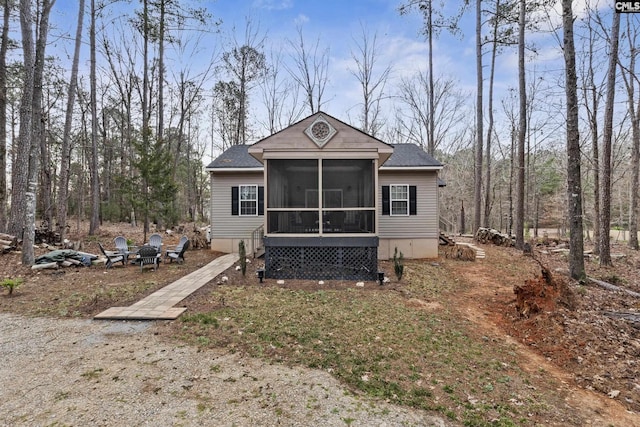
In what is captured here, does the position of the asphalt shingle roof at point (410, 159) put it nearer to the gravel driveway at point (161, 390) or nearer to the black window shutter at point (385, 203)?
the black window shutter at point (385, 203)

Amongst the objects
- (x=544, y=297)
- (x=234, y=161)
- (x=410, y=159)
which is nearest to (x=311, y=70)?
(x=234, y=161)

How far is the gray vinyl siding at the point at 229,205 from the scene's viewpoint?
12.1 meters

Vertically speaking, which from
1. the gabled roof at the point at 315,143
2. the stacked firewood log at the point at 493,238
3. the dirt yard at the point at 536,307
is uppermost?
the gabled roof at the point at 315,143

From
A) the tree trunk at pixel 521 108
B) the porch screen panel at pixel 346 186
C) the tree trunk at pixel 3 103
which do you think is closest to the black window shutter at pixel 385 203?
the porch screen panel at pixel 346 186

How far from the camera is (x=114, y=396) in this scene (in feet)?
9.89

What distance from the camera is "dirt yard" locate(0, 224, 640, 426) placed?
3689 millimetres

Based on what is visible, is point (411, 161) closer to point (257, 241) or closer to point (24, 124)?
point (257, 241)

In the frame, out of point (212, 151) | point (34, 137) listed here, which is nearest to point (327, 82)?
point (212, 151)

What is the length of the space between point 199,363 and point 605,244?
1239cm

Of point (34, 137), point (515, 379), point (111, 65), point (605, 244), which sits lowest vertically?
point (515, 379)

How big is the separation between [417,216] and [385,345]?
26.8 feet

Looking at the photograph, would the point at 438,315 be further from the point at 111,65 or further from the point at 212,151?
the point at 212,151

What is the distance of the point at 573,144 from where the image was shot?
7.54 meters

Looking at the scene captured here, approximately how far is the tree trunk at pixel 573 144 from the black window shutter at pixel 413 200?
481 cm
